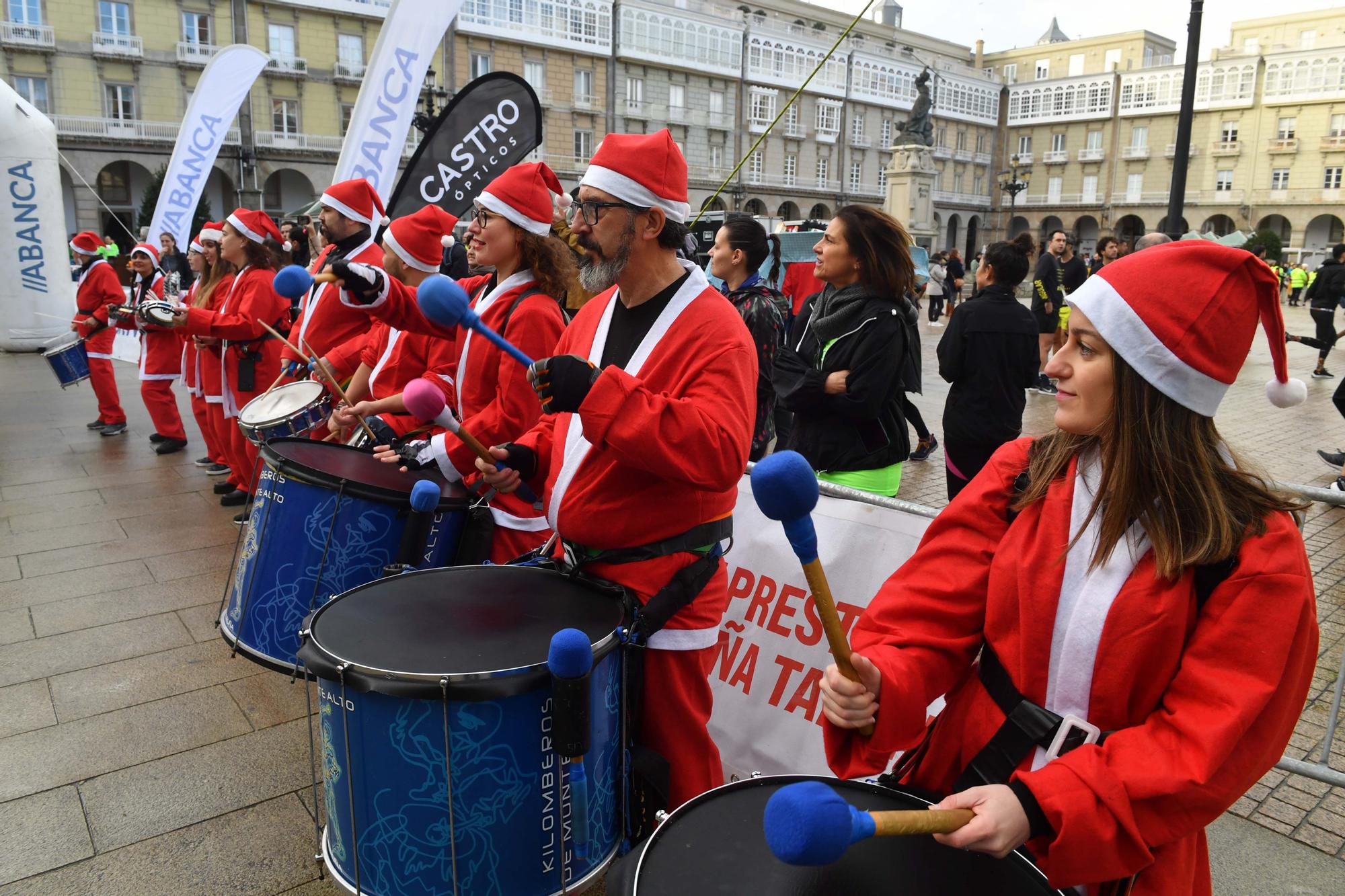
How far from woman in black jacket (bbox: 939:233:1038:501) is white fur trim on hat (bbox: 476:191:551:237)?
2.37m

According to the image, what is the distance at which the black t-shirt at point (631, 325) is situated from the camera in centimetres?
243

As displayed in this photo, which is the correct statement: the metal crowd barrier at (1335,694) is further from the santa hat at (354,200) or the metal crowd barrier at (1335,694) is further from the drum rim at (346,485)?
the santa hat at (354,200)

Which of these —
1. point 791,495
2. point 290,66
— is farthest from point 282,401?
point 290,66

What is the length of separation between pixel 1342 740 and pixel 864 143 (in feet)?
209

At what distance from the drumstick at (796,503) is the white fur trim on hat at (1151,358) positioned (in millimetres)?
568

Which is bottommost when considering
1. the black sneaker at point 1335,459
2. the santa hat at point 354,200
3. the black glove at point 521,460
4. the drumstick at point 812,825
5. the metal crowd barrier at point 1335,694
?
the black sneaker at point 1335,459

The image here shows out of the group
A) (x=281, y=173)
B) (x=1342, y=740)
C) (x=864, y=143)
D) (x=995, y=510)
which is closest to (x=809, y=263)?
(x=1342, y=740)

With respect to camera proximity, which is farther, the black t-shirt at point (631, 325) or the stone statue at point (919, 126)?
the stone statue at point (919, 126)

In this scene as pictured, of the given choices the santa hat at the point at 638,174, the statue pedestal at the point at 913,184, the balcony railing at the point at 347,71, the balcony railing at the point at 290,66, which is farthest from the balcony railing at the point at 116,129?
the santa hat at the point at 638,174

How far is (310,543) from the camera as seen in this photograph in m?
2.95

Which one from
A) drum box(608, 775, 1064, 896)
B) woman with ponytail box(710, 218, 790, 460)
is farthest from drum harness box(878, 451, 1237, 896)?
woman with ponytail box(710, 218, 790, 460)

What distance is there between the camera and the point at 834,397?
12.8 ft

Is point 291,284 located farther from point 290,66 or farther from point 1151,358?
point 290,66

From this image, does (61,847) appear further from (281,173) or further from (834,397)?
(281,173)
